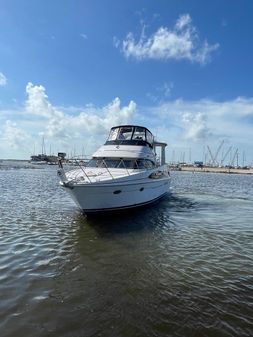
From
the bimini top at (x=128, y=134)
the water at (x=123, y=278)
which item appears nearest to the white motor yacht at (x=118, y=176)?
the bimini top at (x=128, y=134)

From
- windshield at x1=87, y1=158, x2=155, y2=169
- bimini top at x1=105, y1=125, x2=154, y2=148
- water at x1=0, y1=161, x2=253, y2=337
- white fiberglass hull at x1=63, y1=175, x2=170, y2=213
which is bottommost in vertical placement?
water at x1=0, y1=161, x2=253, y2=337

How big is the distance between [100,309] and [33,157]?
535 ft

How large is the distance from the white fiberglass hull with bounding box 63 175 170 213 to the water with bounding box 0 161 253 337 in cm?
81

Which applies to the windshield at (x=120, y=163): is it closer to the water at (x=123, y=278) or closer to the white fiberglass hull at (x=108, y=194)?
the white fiberglass hull at (x=108, y=194)

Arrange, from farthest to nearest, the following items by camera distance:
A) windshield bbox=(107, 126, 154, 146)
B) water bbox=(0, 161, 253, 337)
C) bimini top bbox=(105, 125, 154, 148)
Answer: windshield bbox=(107, 126, 154, 146) < bimini top bbox=(105, 125, 154, 148) < water bbox=(0, 161, 253, 337)

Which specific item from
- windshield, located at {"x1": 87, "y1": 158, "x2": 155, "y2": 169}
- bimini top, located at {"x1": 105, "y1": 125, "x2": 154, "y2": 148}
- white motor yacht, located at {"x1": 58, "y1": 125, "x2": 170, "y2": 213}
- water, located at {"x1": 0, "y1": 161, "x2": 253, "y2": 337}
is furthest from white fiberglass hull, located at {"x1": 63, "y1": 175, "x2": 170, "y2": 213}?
bimini top, located at {"x1": 105, "y1": 125, "x2": 154, "y2": 148}

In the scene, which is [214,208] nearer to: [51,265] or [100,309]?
[51,265]

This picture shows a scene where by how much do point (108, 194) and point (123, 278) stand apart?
6.91 m

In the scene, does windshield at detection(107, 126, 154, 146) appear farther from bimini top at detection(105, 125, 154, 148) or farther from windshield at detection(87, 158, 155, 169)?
windshield at detection(87, 158, 155, 169)

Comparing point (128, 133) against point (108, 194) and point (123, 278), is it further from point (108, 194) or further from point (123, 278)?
point (123, 278)

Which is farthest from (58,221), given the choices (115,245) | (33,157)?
(33,157)

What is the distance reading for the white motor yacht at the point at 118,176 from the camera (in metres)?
14.3

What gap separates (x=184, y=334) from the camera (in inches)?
214

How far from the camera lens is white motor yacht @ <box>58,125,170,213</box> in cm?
1430
